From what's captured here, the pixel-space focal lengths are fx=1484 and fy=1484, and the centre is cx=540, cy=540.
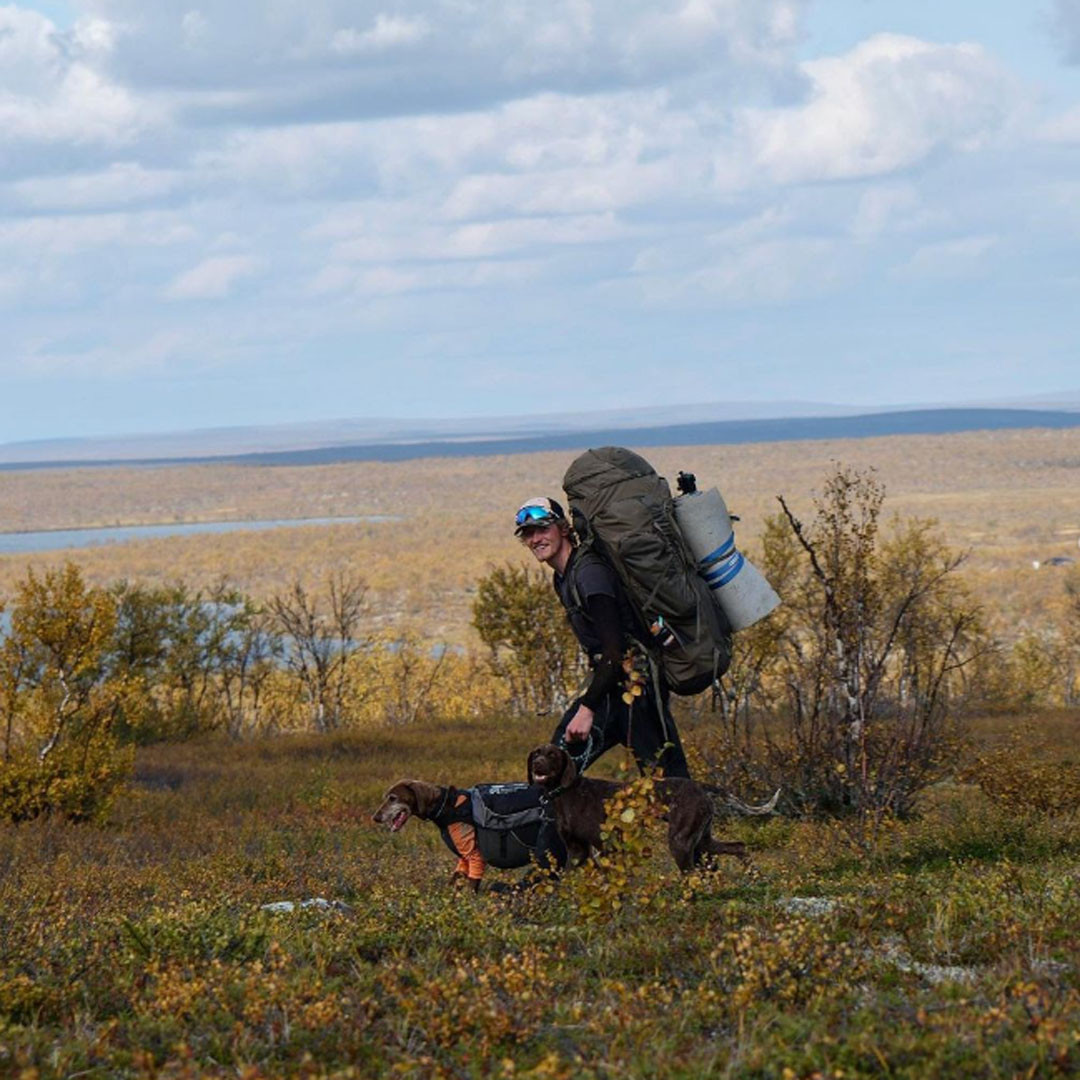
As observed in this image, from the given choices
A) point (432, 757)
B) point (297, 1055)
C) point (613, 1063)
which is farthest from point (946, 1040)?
point (432, 757)

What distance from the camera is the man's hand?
6.38 m

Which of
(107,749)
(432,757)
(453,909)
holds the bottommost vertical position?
(432,757)

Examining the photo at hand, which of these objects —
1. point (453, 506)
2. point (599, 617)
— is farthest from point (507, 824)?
point (453, 506)

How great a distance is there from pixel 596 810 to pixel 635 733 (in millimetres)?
381

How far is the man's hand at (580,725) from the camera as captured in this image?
20.9 feet

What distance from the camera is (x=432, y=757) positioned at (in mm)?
20703

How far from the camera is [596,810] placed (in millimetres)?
6434

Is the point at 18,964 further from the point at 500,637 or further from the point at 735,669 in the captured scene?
the point at 500,637

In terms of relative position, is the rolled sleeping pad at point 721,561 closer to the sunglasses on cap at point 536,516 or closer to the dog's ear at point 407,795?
the sunglasses on cap at point 536,516

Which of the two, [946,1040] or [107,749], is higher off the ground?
[946,1040]

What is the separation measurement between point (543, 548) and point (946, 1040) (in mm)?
3255

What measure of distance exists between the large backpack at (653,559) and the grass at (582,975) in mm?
948

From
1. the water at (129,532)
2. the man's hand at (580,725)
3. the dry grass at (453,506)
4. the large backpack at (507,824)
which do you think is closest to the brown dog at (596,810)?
the man's hand at (580,725)

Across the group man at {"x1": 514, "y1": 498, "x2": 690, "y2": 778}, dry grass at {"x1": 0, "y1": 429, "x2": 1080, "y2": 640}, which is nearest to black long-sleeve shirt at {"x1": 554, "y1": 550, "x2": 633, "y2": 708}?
man at {"x1": 514, "y1": 498, "x2": 690, "y2": 778}
